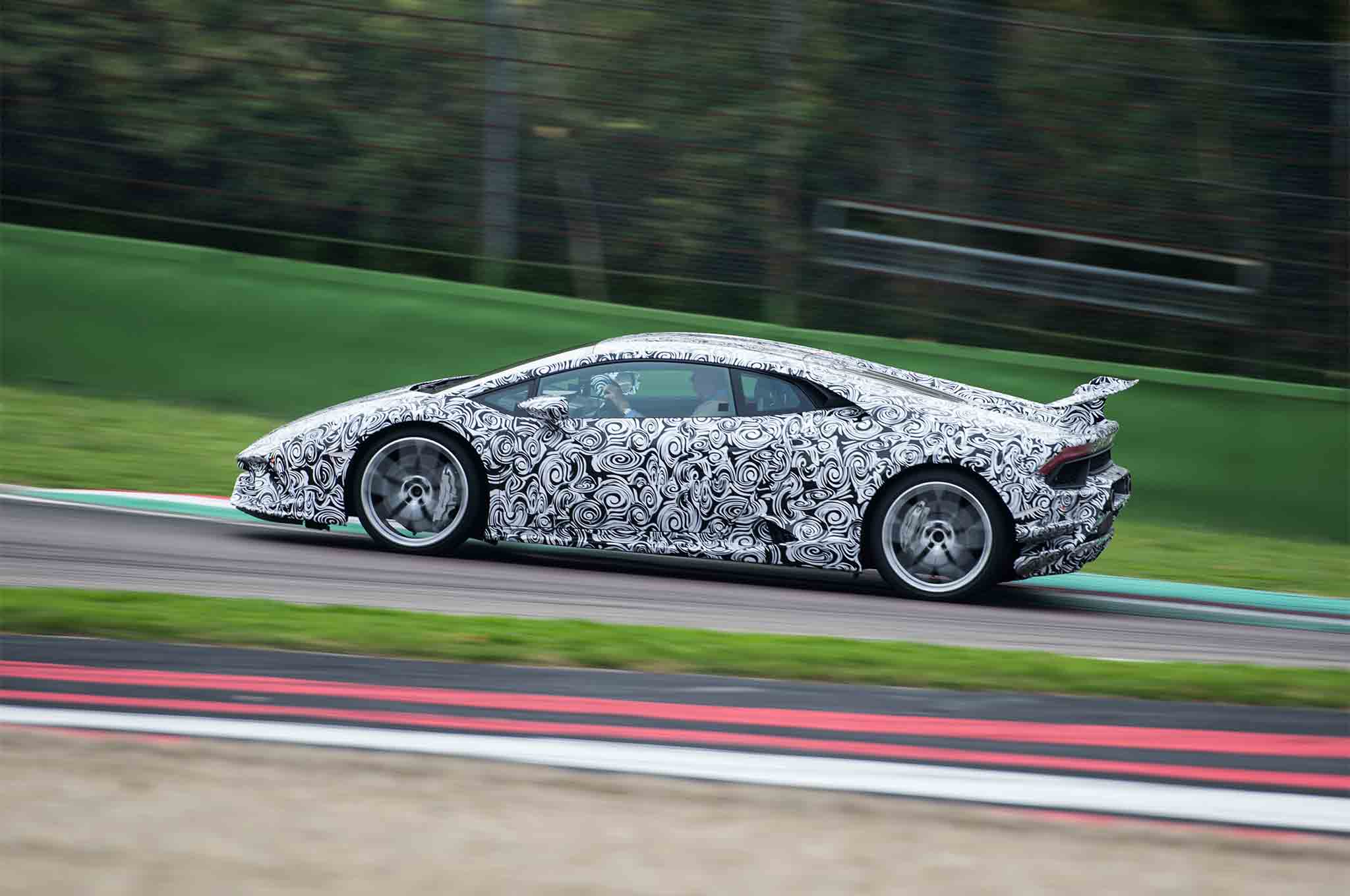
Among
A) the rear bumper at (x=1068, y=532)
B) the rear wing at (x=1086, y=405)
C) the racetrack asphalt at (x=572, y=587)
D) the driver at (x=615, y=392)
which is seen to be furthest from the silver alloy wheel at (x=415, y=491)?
the rear wing at (x=1086, y=405)

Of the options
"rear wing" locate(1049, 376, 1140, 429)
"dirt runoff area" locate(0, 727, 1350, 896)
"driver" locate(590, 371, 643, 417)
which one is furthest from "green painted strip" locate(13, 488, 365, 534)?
"dirt runoff area" locate(0, 727, 1350, 896)

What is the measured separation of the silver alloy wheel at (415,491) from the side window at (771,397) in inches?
62.3

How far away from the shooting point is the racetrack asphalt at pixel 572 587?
7.54 meters

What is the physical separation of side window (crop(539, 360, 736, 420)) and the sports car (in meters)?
0.01

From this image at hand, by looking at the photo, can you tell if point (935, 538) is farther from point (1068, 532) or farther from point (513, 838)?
point (513, 838)

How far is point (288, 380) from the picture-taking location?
13.3m

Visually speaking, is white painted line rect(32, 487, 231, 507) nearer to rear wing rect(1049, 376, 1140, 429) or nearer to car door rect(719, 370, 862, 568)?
car door rect(719, 370, 862, 568)

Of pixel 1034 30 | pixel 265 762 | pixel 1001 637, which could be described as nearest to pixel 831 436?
pixel 1001 637

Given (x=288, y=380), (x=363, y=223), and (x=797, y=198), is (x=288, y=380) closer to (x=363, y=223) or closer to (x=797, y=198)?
(x=363, y=223)

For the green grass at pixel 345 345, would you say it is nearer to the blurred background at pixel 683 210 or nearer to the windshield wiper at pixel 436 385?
the blurred background at pixel 683 210

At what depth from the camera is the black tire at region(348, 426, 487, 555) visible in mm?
8859

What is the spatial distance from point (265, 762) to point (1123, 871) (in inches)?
91.5

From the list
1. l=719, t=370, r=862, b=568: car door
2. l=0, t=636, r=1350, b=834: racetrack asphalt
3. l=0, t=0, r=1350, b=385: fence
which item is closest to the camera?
l=0, t=636, r=1350, b=834: racetrack asphalt

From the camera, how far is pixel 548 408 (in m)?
8.80
